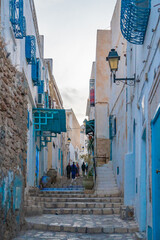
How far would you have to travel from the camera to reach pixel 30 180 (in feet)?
49.9

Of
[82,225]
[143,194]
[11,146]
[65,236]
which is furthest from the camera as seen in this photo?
[82,225]

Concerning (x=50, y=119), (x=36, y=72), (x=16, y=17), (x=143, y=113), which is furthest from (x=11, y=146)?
(x=50, y=119)

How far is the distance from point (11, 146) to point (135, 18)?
11.2 feet

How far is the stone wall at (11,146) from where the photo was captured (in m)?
6.49

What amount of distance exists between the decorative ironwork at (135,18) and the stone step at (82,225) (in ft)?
14.1

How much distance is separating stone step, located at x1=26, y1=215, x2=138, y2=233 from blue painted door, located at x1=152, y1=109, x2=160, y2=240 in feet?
10.1

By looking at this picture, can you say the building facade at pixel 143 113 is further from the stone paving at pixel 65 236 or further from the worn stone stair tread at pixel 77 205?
the worn stone stair tread at pixel 77 205

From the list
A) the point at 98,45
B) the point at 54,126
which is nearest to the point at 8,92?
the point at 54,126

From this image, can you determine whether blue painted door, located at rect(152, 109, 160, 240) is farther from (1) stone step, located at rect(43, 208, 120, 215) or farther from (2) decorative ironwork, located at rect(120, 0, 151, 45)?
(1) stone step, located at rect(43, 208, 120, 215)

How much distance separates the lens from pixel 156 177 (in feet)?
18.6

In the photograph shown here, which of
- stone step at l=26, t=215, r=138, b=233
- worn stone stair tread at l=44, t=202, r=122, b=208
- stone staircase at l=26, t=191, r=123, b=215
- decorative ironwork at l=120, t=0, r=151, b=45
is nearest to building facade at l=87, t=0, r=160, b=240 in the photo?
decorative ironwork at l=120, t=0, r=151, b=45

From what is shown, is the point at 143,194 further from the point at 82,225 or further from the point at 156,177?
the point at 156,177

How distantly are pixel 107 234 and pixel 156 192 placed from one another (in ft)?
10.6

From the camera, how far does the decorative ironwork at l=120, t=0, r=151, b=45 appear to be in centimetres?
675
